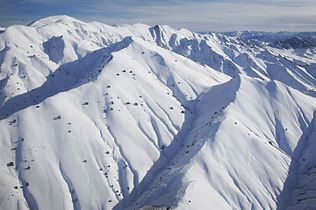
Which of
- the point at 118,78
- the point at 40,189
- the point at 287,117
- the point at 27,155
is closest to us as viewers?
the point at 40,189

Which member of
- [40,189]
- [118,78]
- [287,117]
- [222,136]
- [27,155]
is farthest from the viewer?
[118,78]

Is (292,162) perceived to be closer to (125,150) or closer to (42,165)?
(125,150)

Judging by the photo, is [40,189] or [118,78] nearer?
[40,189]

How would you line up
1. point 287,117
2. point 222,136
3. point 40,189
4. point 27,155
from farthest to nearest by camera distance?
point 287,117
point 222,136
point 27,155
point 40,189

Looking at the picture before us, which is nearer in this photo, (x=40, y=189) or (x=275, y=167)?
(x=40, y=189)

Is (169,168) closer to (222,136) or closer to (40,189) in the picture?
(222,136)

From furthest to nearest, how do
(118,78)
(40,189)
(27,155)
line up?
1. (118,78)
2. (27,155)
3. (40,189)

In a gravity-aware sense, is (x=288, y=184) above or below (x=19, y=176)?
below

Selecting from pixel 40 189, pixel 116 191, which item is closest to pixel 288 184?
pixel 116 191

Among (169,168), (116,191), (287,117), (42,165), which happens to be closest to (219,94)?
(287,117)
